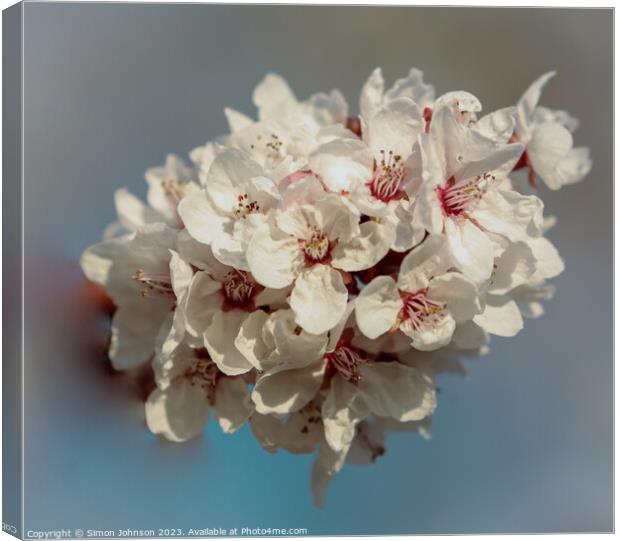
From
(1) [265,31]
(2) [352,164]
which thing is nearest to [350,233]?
(2) [352,164]

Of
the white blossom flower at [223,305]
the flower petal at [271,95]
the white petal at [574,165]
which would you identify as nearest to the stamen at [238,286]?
the white blossom flower at [223,305]

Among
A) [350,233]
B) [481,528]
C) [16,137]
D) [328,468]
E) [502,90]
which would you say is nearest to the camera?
[350,233]

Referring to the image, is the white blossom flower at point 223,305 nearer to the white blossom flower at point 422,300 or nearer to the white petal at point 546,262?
the white blossom flower at point 422,300

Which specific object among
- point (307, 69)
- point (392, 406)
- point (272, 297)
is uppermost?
point (307, 69)

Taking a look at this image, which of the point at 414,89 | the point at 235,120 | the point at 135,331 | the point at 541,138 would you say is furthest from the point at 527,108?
the point at 135,331

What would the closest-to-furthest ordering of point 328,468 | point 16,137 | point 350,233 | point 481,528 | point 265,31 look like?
point 350,233, point 328,468, point 16,137, point 481,528, point 265,31

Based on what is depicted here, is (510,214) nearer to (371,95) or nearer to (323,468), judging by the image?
(371,95)

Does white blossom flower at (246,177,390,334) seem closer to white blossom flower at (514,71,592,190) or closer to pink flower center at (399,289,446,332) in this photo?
pink flower center at (399,289,446,332)

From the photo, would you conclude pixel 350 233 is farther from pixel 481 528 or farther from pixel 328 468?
pixel 481 528
